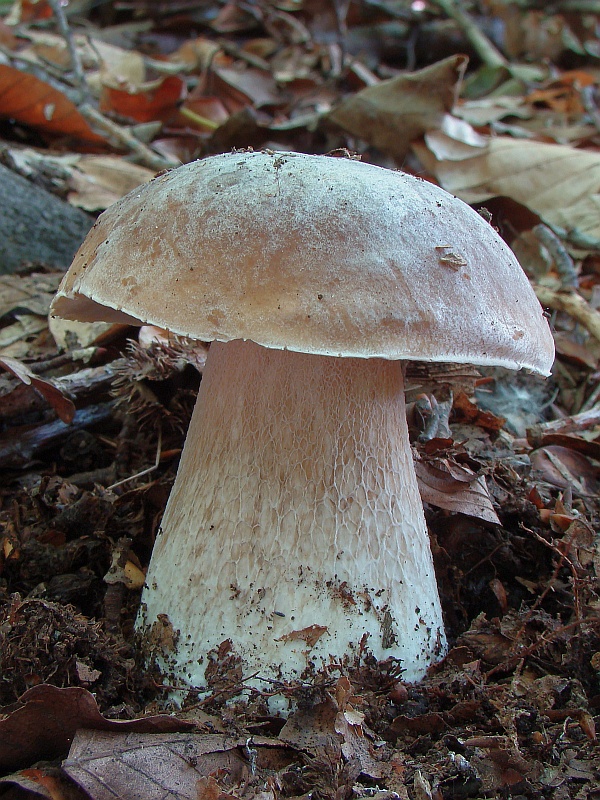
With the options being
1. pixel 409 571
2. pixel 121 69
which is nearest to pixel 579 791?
pixel 409 571

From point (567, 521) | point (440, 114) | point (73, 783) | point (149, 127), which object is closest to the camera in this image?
point (73, 783)

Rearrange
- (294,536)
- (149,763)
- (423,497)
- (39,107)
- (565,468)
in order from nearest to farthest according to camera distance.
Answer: (149,763), (294,536), (423,497), (565,468), (39,107)

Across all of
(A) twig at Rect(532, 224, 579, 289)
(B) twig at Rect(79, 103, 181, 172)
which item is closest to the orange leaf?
(B) twig at Rect(79, 103, 181, 172)

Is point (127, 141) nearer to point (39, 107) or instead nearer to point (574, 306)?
point (39, 107)

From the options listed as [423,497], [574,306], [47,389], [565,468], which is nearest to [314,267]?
[423,497]

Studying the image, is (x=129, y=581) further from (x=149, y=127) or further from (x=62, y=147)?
(x=149, y=127)

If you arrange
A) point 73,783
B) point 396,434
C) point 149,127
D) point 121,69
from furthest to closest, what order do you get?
point 121,69, point 149,127, point 396,434, point 73,783
